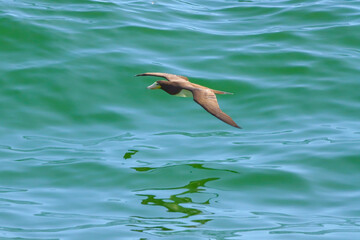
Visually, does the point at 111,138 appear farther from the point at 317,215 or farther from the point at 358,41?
the point at 358,41

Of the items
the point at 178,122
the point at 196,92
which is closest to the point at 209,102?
the point at 196,92

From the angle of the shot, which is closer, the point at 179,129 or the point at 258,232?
the point at 258,232

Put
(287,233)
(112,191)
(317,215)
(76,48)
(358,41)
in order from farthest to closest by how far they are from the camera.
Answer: (358,41) → (76,48) → (112,191) → (317,215) → (287,233)

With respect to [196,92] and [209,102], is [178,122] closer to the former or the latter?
[196,92]

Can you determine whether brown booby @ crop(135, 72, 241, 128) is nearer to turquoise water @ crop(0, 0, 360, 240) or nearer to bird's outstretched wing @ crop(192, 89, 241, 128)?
bird's outstretched wing @ crop(192, 89, 241, 128)

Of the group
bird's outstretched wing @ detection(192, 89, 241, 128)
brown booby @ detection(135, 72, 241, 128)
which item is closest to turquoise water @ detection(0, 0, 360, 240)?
brown booby @ detection(135, 72, 241, 128)

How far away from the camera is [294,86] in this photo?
12.6m

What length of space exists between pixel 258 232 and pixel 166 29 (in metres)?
7.04

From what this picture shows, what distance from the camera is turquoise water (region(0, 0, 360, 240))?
887cm

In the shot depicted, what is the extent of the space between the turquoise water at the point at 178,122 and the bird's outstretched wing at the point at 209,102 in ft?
3.98

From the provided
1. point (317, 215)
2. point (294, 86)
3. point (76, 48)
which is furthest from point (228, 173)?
point (76, 48)

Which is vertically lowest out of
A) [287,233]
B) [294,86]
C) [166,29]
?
[287,233]

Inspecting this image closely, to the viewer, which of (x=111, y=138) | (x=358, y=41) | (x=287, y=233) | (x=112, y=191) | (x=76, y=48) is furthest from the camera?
(x=358, y=41)

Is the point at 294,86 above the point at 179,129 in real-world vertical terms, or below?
above
